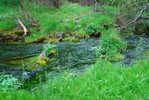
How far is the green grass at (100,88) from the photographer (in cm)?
374

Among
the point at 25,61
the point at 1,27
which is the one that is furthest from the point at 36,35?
the point at 25,61

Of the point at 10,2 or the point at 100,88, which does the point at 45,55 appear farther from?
the point at 10,2

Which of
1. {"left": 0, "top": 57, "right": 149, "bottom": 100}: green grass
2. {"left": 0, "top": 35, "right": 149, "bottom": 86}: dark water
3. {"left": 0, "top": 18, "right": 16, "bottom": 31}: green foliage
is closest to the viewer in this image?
{"left": 0, "top": 57, "right": 149, "bottom": 100}: green grass

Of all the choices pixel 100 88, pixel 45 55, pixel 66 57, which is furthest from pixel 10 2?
pixel 100 88

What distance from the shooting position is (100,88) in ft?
14.4

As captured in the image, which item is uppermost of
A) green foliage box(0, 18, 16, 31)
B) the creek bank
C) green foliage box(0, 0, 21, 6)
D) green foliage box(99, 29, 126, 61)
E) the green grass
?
green foliage box(0, 0, 21, 6)

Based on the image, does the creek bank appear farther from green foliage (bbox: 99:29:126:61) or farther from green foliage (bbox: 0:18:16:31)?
green foliage (bbox: 99:29:126:61)

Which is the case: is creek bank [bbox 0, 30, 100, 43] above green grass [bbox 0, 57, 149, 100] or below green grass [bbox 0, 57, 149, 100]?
below

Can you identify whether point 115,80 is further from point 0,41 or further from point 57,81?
A: point 0,41

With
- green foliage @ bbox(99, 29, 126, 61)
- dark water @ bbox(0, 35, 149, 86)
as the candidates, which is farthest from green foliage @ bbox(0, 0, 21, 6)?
green foliage @ bbox(99, 29, 126, 61)

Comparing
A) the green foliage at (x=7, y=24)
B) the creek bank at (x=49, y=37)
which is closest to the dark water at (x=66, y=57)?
the creek bank at (x=49, y=37)

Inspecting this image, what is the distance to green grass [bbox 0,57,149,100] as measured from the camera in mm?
3744

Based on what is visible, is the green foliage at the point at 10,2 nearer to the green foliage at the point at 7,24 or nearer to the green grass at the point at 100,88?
the green foliage at the point at 7,24

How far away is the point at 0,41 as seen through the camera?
1335 cm
